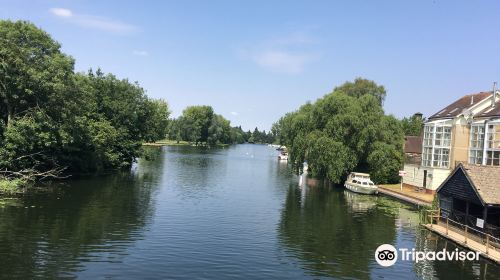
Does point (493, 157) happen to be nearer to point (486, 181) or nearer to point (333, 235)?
point (486, 181)

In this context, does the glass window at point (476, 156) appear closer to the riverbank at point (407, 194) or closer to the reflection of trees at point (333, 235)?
the riverbank at point (407, 194)

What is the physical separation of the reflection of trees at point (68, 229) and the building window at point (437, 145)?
37332 millimetres

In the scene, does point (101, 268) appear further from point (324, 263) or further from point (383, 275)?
point (383, 275)

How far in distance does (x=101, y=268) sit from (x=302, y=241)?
14269mm

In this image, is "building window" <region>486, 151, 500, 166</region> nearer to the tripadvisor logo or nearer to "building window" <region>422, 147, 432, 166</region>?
"building window" <region>422, 147, 432, 166</region>

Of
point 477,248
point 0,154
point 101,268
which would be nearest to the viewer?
point 101,268

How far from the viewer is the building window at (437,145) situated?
59.3 metres

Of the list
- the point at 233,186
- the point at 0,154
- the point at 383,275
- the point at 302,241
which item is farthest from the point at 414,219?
the point at 0,154

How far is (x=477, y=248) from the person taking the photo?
96.2ft

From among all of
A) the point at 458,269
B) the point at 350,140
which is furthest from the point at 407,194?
the point at 458,269

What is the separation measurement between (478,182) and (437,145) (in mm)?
29948

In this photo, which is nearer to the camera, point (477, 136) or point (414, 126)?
point (477, 136)

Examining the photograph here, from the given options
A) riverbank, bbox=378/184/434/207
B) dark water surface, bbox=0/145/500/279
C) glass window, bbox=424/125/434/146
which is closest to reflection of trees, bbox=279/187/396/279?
dark water surface, bbox=0/145/500/279

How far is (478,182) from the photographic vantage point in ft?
104
